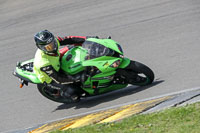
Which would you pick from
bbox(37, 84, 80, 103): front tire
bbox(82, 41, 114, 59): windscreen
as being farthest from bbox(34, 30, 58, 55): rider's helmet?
bbox(37, 84, 80, 103): front tire

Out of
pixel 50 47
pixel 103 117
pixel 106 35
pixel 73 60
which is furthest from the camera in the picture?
pixel 106 35

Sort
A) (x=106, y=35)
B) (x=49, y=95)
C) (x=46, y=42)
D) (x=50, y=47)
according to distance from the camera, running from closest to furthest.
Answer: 1. (x=46, y=42)
2. (x=50, y=47)
3. (x=49, y=95)
4. (x=106, y=35)

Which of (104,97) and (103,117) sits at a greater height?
(103,117)

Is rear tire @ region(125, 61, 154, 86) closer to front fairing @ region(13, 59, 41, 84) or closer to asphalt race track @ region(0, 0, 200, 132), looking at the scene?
asphalt race track @ region(0, 0, 200, 132)

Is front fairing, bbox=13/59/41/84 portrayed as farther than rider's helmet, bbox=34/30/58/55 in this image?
Yes

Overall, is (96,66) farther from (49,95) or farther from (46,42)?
(49,95)

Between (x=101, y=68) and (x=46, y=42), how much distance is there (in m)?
1.19

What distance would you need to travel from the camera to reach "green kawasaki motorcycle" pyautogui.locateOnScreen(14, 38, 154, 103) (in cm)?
845

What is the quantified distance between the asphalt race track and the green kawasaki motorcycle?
256 mm

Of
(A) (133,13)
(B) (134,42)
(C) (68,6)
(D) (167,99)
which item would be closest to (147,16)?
(A) (133,13)

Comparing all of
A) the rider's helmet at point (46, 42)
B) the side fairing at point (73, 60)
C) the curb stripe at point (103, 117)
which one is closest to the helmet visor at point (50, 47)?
the rider's helmet at point (46, 42)

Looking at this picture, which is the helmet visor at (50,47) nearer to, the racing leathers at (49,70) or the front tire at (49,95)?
the racing leathers at (49,70)

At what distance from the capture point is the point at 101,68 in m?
8.50

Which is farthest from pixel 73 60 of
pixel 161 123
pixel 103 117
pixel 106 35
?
pixel 106 35
